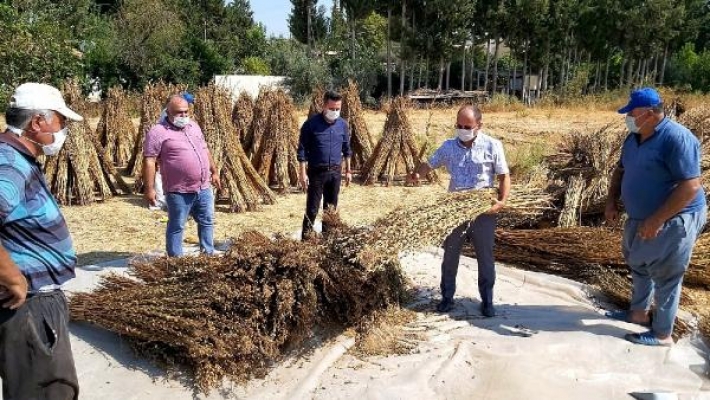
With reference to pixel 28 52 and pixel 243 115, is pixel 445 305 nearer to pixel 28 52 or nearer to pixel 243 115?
pixel 243 115

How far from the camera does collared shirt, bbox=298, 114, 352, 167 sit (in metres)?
5.41

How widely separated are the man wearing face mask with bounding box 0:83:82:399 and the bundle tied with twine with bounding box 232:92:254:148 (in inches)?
278

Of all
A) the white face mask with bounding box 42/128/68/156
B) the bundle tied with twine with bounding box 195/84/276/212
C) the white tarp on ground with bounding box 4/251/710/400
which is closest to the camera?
the white face mask with bounding box 42/128/68/156

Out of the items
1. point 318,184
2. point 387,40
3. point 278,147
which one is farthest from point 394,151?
Answer: point 387,40

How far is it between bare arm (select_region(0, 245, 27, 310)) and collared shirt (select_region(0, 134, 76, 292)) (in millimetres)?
118

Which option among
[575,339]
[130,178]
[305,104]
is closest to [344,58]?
[305,104]

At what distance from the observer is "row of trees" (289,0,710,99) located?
2544cm

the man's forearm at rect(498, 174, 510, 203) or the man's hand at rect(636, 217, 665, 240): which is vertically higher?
the man's forearm at rect(498, 174, 510, 203)

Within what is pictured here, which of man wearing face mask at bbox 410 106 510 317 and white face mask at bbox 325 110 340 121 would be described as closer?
man wearing face mask at bbox 410 106 510 317

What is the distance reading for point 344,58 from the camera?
27.1 meters

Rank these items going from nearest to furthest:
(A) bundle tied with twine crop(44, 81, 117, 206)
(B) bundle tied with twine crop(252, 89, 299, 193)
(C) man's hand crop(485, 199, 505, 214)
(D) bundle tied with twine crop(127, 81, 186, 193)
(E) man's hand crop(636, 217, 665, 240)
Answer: (E) man's hand crop(636, 217, 665, 240) → (C) man's hand crop(485, 199, 505, 214) → (A) bundle tied with twine crop(44, 81, 117, 206) → (B) bundle tied with twine crop(252, 89, 299, 193) → (D) bundle tied with twine crop(127, 81, 186, 193)

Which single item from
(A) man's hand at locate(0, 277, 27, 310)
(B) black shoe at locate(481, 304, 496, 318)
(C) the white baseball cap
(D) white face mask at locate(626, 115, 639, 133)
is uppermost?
(C) the white baseball cap

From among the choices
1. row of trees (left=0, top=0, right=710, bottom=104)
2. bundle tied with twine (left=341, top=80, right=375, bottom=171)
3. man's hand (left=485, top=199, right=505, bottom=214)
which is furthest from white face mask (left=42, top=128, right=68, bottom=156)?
row of trees (left=0, top=0, right=710, bottom=104)

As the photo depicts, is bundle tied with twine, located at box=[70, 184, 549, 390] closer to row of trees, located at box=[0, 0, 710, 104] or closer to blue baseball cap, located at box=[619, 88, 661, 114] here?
blue baseball cap, located at box=[619, 88, 661, 114]
